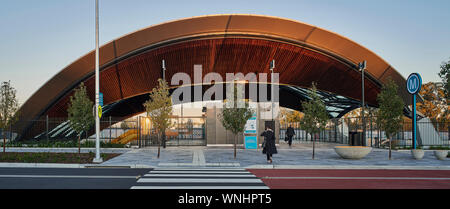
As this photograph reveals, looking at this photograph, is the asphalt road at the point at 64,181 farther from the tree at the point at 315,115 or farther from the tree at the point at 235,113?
the tree at the point at 315,115

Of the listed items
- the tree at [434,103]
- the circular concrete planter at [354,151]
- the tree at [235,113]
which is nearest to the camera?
the circular concrete planter at [354,151]

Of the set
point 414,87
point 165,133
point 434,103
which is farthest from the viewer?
point 434,103

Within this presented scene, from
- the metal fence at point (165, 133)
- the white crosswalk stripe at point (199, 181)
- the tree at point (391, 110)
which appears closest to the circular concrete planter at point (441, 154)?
the tree at point (391, 110)

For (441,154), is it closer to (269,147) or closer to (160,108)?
(269,147)

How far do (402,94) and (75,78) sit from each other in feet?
107

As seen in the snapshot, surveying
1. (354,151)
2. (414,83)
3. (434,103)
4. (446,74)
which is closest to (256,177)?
(354,151)

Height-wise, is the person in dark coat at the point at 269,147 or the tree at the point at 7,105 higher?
the tree at the point at 7,105

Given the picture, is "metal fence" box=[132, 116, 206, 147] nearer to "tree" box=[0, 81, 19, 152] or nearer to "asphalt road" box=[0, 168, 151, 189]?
"tree" box=[0, 81, 19, 152]

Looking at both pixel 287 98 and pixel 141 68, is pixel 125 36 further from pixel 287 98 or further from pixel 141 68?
pixel 287 98

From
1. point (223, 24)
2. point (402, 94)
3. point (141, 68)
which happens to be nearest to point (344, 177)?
point (223, 24)

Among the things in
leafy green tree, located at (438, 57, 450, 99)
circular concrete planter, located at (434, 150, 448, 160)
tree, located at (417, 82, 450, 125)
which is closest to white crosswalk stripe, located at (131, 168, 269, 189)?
circular concrete planter, located at (434, 150, 448, 160)

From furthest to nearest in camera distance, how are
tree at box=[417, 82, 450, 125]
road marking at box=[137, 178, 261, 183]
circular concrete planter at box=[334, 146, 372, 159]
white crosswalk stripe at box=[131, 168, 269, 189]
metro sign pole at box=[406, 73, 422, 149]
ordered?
tree at box=[417, 82, 450, 125], metro sign pole at box=[406, 73, 422, 149], circular concrete planter at box=[334, 146, 372, 159], road marking at box=[137, 178, 261, 183], white crosswalk stripe at box=[131, 168, 269, 189]

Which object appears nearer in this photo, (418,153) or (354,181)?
(354,181)
